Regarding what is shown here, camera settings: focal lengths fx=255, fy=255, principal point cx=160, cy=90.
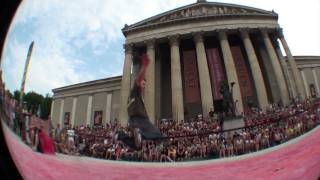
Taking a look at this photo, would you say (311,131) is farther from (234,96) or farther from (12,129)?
(12,129)

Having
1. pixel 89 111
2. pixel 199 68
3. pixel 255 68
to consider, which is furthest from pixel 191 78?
pixel 89 111

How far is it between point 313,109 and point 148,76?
72cm

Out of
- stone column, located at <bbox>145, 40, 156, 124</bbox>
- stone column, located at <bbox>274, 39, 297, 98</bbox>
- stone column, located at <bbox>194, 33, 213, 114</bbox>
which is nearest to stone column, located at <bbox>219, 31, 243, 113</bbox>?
stone column, located at <bbox>194, 33, 213, 114</bbox>

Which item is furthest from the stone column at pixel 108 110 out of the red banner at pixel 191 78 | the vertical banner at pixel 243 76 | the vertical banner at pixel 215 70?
the vertical banner at pixel 243 76

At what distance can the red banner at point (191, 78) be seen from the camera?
1.37 meters

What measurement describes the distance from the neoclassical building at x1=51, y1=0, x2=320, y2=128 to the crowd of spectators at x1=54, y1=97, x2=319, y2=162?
0.07m

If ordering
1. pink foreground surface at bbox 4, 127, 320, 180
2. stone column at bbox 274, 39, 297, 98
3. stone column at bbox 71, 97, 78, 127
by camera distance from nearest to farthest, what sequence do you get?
pink foreground surface at bbox 4, 127, 320, 180 → stone column at bbox 274, 39, 297, 98 → stone column at bbox 71, 97, 78, 127

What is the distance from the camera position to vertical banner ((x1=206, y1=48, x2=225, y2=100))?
1.18 meters

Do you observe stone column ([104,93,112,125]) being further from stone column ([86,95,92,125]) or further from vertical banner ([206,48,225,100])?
vertical banner ([206,48,225,100])

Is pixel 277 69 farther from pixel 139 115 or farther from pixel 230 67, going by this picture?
pixel 139 115

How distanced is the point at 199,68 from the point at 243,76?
240 mm

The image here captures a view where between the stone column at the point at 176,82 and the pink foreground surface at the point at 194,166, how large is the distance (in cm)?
25

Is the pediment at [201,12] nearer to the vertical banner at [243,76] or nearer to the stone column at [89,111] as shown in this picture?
the vertical banner at [243,76]

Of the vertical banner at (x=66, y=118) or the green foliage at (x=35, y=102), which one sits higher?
the green foliage at (x=35, y=102)
